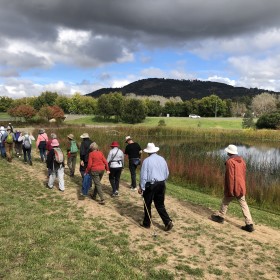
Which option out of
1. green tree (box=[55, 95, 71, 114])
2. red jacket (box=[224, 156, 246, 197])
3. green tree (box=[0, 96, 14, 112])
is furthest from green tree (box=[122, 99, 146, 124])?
red jacket (box=[224, 156, 246, 197])

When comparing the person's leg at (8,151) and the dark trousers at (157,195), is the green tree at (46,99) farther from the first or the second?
the dark trousers at (157,195)

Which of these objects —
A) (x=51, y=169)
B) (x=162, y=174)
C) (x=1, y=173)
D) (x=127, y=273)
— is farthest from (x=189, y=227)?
(x=1, y=173)

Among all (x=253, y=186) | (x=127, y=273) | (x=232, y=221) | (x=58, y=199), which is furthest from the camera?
(x=253, y=186)

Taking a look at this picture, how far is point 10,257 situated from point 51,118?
171ft

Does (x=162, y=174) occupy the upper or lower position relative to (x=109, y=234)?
upper

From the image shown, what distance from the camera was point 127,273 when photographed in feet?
17.4

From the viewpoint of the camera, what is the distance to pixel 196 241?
22.6ft

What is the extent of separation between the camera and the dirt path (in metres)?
5.67

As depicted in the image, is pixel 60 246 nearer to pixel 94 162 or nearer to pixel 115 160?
pixel 94 162

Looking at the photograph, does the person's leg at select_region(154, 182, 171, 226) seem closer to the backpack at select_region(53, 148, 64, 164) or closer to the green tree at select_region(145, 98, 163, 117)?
the backpack at select_region(53, 148, 64, 164)

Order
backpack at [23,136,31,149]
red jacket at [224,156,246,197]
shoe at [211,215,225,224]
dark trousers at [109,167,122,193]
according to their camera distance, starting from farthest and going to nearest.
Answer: backpack at [23,136,31,149] < dark trousers at [109,167,122,193] < shoe at [211,215,225,224] < red jacket at [224,156,246,197]

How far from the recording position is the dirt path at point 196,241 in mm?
5672

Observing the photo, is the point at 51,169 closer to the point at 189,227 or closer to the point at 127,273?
the point at 189,227

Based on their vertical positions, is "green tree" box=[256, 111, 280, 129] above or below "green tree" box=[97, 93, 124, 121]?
below
